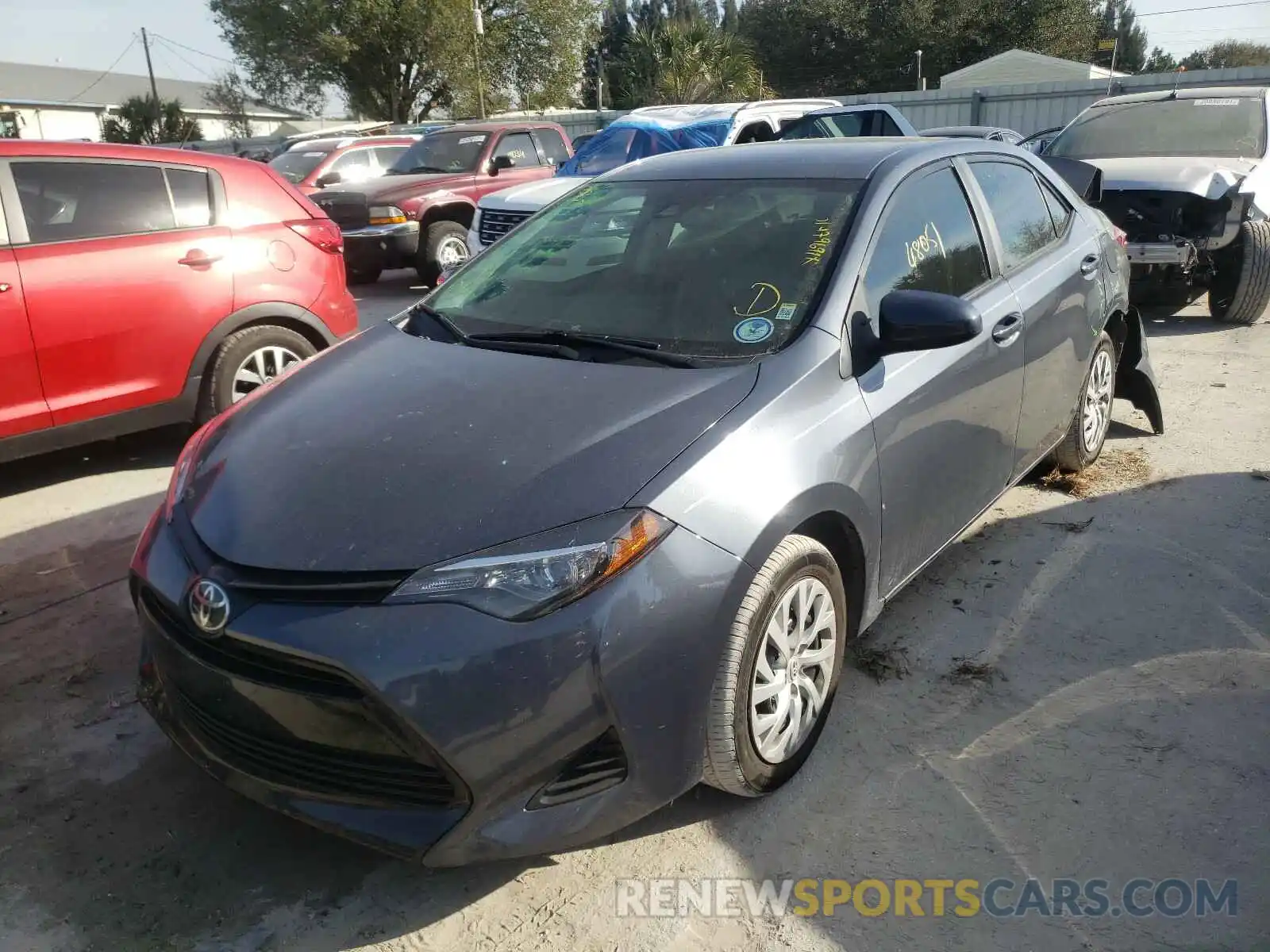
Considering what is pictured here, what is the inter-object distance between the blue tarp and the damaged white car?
11.5ft

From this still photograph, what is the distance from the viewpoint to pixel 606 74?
54531 mm

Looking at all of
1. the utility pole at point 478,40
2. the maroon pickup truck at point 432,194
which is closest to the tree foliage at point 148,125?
the utility pole at point 478,40

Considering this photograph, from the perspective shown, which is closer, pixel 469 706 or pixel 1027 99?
pixel 469 706

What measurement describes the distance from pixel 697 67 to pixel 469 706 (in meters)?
27.6

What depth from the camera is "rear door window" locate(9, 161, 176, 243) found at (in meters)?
4.84

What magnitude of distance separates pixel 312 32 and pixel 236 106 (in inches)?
418

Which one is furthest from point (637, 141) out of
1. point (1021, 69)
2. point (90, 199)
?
point (1021, 69)

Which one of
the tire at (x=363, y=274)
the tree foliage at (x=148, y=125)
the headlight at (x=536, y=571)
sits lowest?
the tire at (x=363, y=274)

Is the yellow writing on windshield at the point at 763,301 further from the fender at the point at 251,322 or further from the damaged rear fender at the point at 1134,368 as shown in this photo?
the fender at the point at 251,322

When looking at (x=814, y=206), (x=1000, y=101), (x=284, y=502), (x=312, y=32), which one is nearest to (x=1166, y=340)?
(x=814, y=206)

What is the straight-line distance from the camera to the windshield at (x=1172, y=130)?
8680 millimetres

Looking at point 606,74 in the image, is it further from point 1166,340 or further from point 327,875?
point 327,875

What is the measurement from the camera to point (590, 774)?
2209 millimetres

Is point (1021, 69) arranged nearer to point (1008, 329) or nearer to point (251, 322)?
point (251, 322)
